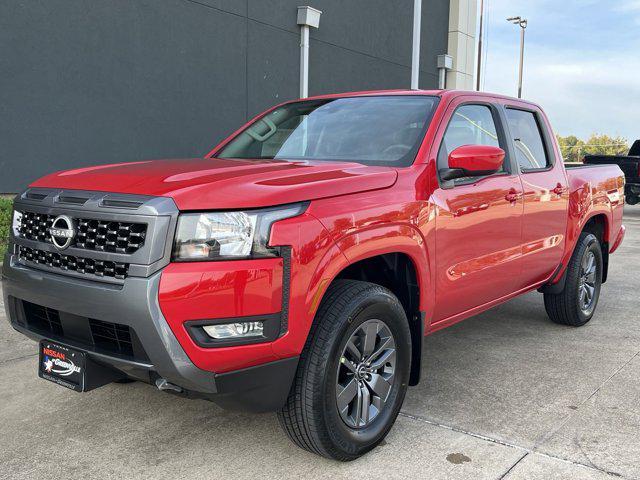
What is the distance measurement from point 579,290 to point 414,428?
2640 mm

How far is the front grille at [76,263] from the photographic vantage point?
8.49 feet

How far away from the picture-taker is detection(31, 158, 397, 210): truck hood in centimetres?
258

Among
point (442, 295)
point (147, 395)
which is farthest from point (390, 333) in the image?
point (147, 395)

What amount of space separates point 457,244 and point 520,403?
0.99 m

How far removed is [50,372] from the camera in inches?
115

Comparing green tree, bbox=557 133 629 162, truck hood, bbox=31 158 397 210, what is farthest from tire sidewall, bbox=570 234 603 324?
green tree, bbox=557 133 629 162

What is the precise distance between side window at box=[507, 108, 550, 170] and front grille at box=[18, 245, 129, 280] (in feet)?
9.58

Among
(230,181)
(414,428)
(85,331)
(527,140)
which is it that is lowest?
(414,428)

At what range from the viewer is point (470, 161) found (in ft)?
11.3

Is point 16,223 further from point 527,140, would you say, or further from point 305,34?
point 305,34

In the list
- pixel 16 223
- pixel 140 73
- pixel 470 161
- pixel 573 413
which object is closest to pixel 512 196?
pixel 470 161

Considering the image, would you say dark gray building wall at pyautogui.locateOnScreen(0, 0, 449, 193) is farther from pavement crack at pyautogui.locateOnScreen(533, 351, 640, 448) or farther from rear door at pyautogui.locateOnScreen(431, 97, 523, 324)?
pavement crack at pyautogui.locateOnScreen(533, 351, 640, 448)

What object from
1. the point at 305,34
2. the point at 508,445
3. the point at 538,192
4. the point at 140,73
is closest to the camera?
the point at 508,445

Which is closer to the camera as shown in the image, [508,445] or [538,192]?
[508,445]
